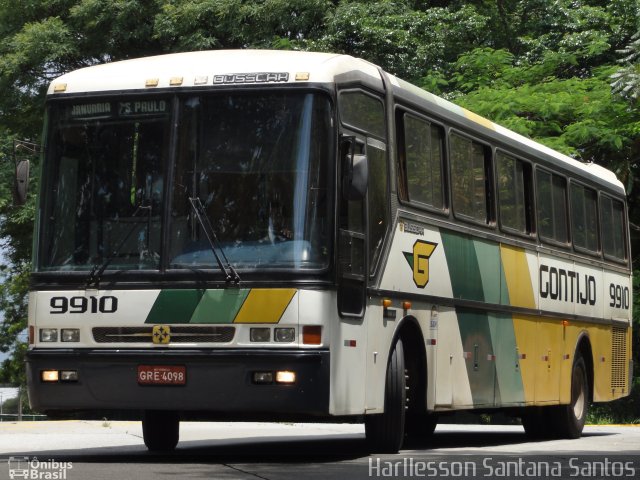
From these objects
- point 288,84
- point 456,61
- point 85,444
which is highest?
point 456,61

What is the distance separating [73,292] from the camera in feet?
40.9

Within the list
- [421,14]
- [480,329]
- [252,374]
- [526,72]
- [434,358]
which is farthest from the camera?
[421,14]

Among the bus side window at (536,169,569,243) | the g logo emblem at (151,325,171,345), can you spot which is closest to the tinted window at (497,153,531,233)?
the bus side window at (536,169,569,243)

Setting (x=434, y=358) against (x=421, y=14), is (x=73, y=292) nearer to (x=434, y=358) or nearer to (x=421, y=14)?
(x=434, y=358)

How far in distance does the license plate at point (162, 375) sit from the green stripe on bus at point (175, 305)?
377 mm

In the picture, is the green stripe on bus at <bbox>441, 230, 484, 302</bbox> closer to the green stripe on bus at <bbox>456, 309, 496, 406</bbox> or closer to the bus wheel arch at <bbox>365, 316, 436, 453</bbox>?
the green stripe on bus at <bbox>456, 309, 496, 406</bbox>

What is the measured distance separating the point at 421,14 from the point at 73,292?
20.9m

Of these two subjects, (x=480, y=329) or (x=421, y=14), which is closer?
(x=480, y=329)

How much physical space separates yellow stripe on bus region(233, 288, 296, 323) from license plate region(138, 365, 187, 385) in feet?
2.03

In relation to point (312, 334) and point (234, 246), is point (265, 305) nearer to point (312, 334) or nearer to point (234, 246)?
point (312, 334)

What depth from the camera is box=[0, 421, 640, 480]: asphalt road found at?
11375 mm

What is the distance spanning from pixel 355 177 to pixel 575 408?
319 inches

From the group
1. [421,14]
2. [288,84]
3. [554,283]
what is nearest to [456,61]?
[421,14]

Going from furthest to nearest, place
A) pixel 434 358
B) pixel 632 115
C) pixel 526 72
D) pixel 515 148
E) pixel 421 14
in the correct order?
1. pixel 421 14
2. pixel 526 72
3. pixel 632 115
4. pixel 515 148
5. pixel 434 358
